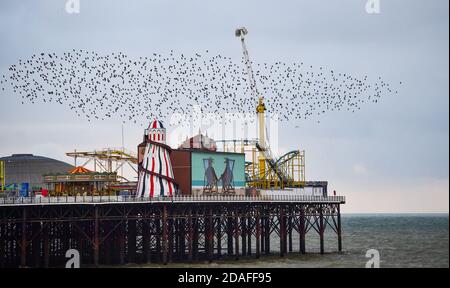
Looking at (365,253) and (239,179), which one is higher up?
(239,179)

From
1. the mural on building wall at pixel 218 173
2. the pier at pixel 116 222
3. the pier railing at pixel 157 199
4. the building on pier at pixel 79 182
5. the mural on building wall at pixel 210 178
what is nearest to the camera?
the pier railing at pixel 157 199

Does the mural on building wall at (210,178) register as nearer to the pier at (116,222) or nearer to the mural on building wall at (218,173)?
the mural on building wall at (218,173)

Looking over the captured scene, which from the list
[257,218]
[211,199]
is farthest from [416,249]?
[211,199]

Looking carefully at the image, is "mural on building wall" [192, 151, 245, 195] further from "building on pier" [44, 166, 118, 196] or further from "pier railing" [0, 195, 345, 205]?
"building on pier" [44, 166, 118, 196]

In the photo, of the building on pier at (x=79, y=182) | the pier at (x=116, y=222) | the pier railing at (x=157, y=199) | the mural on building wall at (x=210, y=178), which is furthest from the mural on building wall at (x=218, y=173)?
the building on pier at (x=79, y=182)

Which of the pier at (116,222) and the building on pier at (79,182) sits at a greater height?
the building on pier at (79,182)

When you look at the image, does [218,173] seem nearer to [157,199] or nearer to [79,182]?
[157,199]

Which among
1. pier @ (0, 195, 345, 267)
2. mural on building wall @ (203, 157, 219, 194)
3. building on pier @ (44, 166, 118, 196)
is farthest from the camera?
mural on building wall @ (203, 157, 219, 194)

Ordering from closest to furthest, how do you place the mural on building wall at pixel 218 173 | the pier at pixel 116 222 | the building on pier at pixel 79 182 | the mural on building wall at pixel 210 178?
the pier at pixel 116 222
the building on pier at pixel 79 182
the mural on building wall at pixel 218 173
the mural on building wall at pixel 210 178

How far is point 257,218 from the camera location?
104m

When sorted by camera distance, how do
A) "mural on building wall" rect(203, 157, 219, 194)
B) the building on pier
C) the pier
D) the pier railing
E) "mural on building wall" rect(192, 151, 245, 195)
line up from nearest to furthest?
the pier railing, the pier, the building on pier, "mural on building wall" rect(192, 151, 245, 195), "mural on building wall" rect(203, 157, 219, 194)

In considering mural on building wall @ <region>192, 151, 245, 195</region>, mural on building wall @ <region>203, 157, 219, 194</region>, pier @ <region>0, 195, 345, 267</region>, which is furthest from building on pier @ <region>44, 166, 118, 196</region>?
mural on building wall @ <region>203, 157, 219, 194</region>
